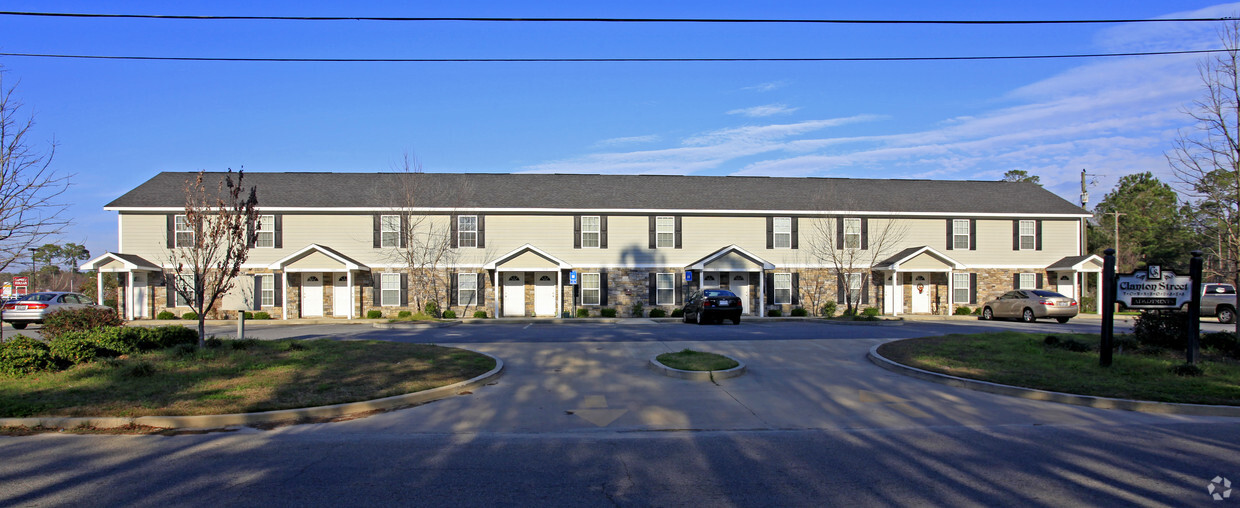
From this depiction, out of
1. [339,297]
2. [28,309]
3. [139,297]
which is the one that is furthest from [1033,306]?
[139,297]

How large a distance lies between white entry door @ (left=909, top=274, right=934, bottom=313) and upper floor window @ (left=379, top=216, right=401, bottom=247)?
25467mm

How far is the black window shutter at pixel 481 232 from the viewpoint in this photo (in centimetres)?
3222

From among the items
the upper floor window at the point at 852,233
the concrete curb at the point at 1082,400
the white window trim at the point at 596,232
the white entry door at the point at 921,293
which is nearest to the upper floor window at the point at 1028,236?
the white entry door at the point at 921,293

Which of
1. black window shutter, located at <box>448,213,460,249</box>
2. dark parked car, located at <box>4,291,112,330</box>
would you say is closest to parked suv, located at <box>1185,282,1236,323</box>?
black window shutter, located at <box>448,213,460,249</box>

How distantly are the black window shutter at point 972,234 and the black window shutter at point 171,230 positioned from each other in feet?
127

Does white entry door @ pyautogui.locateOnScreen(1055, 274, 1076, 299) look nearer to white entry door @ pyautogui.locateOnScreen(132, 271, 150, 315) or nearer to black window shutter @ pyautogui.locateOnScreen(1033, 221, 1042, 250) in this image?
black window shutter @ pyautogui.locateOnScreen(1033, 221, 1042, 250)

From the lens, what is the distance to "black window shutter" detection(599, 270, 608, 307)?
1268 inches

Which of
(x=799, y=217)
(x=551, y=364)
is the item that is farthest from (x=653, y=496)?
(x=799, y=217)

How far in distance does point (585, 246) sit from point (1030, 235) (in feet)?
76.2

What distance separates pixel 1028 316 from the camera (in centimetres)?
2828

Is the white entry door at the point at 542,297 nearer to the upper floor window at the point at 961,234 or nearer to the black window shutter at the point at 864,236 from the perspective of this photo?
the black window shutter at the point at 864,236

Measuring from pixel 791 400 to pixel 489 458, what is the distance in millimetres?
5479

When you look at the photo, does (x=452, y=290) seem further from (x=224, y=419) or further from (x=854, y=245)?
(x=224, y=419)

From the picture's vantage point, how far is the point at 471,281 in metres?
31.8
